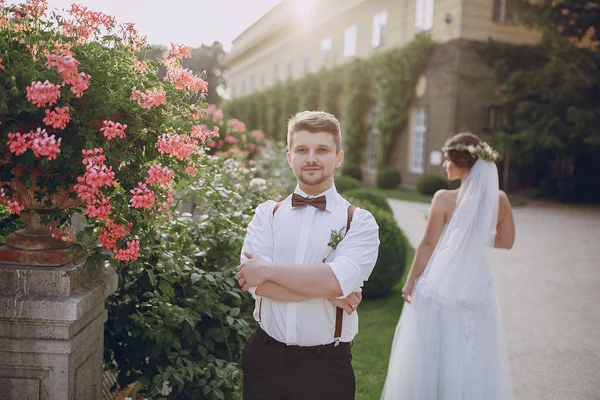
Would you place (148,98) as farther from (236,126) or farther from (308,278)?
(236,126)

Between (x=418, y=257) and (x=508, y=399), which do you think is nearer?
(x=508, y=399)

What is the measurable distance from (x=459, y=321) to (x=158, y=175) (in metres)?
2.30

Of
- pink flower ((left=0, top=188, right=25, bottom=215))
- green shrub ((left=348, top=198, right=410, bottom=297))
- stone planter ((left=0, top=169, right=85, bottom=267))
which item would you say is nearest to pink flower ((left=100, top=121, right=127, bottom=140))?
stone planter ((left=0, top=169, right=85, bottom=267))

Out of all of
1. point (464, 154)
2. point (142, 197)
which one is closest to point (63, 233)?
point (142, 197)

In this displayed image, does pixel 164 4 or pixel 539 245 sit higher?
pixel 164 4

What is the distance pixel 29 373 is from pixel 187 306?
0.93 m

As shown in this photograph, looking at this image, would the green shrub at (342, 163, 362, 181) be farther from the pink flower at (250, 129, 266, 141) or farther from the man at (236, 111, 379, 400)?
the man at (236, 111, 379, 400)

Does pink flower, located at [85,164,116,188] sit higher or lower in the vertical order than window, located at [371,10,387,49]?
lower

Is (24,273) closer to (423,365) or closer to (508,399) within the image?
(423,365)

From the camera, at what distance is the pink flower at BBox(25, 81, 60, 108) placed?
191cm

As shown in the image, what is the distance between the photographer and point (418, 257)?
12.8 feet

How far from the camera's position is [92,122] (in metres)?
2.16

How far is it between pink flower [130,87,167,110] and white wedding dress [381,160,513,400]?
2.28 metres

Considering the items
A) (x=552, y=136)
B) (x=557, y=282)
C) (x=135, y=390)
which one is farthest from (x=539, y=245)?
(x=135, y=390)
